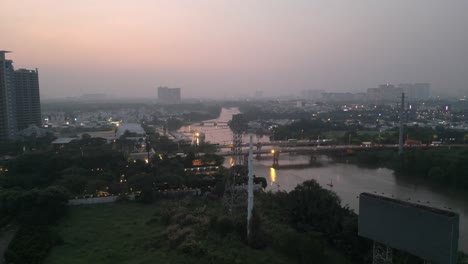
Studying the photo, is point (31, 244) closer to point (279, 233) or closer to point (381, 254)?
point (279, 233)

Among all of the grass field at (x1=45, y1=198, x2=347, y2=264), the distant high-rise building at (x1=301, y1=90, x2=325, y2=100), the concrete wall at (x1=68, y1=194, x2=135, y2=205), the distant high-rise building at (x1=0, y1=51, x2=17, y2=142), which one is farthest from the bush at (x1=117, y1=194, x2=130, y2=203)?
the distant high-rise building at (x1=301, y1=90, x2=325, y2=100)

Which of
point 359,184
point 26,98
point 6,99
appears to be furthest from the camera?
point 26,98

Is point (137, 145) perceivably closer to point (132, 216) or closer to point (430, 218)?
point (132, 216)

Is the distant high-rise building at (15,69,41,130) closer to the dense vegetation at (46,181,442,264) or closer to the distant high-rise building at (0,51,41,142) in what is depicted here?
the distant high-rise building at (0,51,41,142)

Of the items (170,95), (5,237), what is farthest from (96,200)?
(170,95)

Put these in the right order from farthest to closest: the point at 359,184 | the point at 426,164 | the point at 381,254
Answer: the point at 426,164, the point at 359,184, the point at 381,254

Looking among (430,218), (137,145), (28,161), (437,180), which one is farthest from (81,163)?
(437,180)
